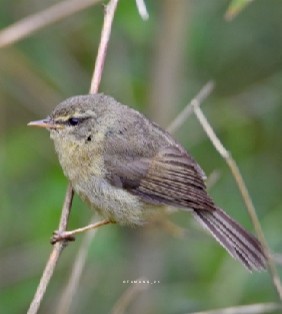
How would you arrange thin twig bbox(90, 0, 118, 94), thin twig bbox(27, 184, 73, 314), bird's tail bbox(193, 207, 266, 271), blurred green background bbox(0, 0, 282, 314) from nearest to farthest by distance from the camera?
thin twig bbox(27, 184, 73, 314)
thin twig bbox(90, 0, 118, 94)
bird's tail bbox(193, 207, 266, 271)
blurred green background bbox(0, 0, 282, 314)

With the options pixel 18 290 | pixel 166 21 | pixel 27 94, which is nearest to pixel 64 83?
pixel 27 94

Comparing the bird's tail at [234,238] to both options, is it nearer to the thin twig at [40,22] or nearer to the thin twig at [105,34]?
the thin twig at [105,34]

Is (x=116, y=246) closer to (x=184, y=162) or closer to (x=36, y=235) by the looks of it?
(x=36, y=235)

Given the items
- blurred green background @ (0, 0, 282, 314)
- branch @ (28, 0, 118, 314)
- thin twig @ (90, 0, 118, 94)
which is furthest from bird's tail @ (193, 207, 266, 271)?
blurred green background @ (0, 0, 282, 314)

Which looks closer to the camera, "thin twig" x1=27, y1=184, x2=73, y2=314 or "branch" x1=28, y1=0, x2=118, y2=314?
"thin twig" x1=27, y1=184, x2=73, y2=314

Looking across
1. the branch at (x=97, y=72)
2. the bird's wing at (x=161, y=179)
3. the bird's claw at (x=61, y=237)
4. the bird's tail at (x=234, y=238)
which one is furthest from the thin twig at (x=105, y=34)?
the bird's tail at (x=234, y=238)

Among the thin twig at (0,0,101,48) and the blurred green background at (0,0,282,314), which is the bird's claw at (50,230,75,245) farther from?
the blurred green background at (0,0,282,314)
